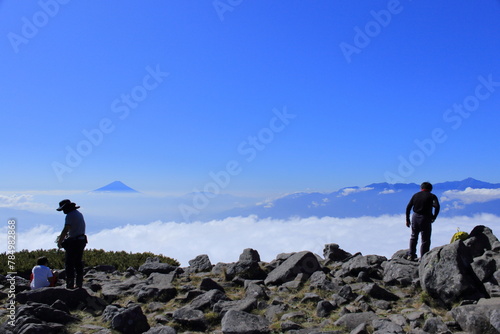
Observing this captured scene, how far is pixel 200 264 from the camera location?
1902cm

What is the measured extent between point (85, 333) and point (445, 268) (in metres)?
9.79

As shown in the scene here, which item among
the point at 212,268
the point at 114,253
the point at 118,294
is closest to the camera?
the point at 118,294

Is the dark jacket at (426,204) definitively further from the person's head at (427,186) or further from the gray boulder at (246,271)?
the gray boulder at (246,271)

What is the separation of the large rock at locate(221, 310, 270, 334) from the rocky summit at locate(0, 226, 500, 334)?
2 centimetres

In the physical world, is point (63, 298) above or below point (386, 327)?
above

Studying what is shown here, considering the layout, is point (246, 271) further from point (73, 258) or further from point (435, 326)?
point (435, 326)

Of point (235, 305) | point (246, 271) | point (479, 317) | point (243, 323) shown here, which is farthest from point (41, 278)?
point (479, 317)

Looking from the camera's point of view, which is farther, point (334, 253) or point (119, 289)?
point (334, 253)

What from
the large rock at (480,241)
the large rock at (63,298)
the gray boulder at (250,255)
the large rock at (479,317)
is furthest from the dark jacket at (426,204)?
the large rock at (63,298)

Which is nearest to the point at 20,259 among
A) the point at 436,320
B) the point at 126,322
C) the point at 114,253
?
the point at 114,253

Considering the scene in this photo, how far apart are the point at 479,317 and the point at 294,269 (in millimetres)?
6922

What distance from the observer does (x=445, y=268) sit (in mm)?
11547

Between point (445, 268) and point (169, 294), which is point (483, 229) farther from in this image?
point (169, 294)

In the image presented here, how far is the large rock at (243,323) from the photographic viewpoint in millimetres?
9914
